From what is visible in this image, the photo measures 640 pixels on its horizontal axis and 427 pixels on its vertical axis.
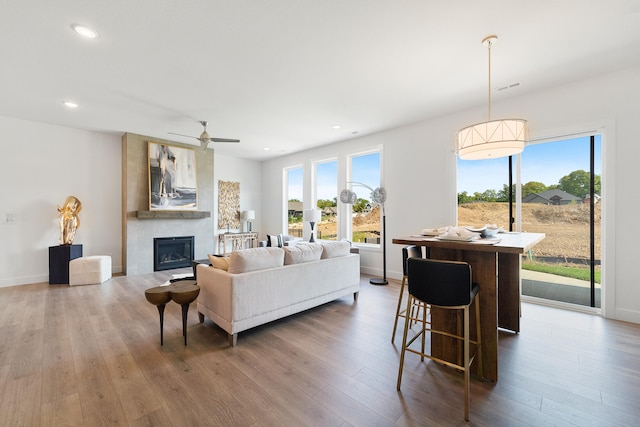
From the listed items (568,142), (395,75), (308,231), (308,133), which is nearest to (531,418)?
(395,75)

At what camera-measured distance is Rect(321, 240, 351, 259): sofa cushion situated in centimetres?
360

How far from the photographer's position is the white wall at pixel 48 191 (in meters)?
4.68

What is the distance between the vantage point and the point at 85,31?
2400 millimetres

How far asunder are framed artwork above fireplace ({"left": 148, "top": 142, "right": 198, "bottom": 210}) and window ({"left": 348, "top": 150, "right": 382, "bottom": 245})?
3742mm

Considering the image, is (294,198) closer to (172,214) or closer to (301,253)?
(172,214)

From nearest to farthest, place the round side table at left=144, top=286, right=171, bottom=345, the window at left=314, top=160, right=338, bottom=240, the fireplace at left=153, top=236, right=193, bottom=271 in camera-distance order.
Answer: the round side table at left=144, top=286, right=171, bottom=345
the fireplace at left=153, top=236, right=193, bottom=271
the window at left=314, top=160, right=338, bottom=240

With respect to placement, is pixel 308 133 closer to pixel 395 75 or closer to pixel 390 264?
pixel 395 75

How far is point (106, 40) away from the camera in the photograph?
2525mm

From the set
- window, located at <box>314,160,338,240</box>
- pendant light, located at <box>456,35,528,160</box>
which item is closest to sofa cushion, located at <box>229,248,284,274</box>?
pendant light, located at <box>456,35,528,160</box>

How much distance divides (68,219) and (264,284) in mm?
4602

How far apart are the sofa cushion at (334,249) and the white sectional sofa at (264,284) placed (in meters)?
0.01

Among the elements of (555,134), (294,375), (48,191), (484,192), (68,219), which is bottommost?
(294,375)

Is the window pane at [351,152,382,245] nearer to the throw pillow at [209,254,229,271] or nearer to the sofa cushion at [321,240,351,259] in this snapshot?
the sofa cushion at [321,240,351,259]

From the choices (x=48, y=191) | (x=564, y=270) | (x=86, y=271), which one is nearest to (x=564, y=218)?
(x=564, y=270)
